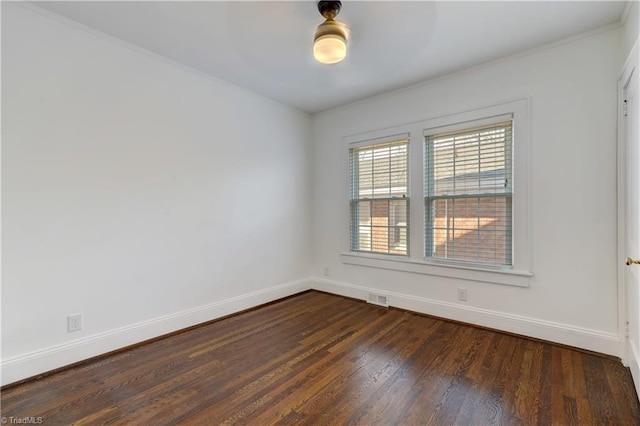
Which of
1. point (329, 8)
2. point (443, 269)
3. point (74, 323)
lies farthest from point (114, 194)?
point (443, 269)

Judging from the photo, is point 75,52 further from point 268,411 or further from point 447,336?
point 447,336

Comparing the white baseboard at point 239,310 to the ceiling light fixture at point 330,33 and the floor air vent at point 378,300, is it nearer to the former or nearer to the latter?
the floor air vent at point 378,300

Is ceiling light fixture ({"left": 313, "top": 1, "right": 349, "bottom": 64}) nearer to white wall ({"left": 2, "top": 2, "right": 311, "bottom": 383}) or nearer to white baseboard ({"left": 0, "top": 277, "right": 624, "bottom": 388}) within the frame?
white wall ({"left": 2, "top": 2, "right": 311, "bottom": 383})

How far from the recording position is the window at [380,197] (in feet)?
12.0

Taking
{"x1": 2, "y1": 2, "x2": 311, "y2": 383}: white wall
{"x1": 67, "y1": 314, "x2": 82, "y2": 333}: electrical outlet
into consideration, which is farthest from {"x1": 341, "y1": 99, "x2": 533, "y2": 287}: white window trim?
{"x1": 67, "y1": 314, "x2": 82, "y2": 333}: electrical outlet

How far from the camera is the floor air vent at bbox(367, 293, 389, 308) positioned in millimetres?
3699

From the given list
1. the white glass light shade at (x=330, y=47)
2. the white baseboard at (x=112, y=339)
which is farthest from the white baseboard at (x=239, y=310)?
the white glass light shade at (x=330, y=47)

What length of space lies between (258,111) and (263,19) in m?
1.54

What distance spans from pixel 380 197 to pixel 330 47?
2087mm

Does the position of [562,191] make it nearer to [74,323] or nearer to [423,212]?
Answer: [423,212]

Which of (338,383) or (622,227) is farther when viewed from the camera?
(622,227)

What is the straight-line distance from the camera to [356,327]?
3055mm

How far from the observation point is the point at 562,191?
2.60m

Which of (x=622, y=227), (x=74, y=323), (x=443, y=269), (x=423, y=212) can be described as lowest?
(x=74, y=323)
